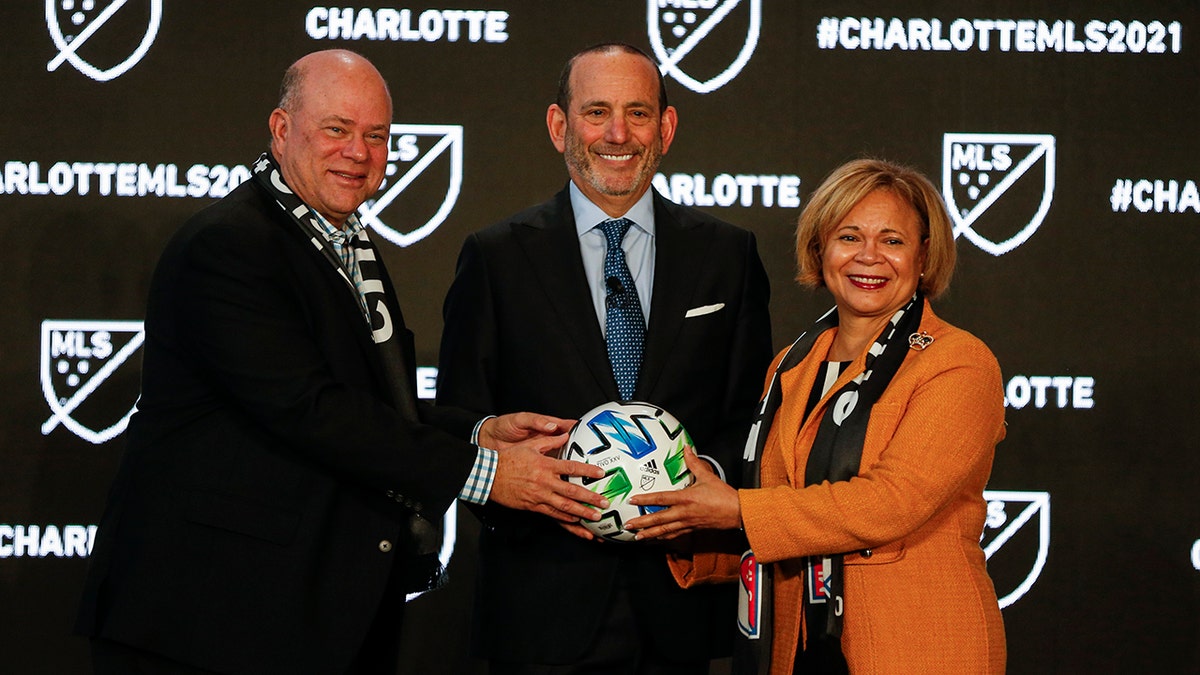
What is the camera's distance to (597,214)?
3.20 meters

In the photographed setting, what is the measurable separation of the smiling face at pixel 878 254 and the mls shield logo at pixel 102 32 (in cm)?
274

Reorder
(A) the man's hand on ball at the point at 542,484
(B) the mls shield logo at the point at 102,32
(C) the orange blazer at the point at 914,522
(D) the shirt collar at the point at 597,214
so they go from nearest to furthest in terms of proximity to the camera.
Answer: (C) the orange blazer at the point at 914,522
(A) the man's hand on ball at the point at 542,484
(D) the shirt collar at the point at 597,214
(B) the mls shield logo at the point at 102,32

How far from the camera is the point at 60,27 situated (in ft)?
14.2

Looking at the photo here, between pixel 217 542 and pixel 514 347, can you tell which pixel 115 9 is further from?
pixel 217 542

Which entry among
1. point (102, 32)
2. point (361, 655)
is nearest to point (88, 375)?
point (102, 32)

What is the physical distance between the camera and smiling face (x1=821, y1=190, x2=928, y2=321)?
2736mm

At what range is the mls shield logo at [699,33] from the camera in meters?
4.39

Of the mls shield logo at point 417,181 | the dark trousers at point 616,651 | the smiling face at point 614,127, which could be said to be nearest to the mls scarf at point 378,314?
the dark trousers at point 616,651

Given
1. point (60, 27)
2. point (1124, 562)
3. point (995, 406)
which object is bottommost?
point (1124, 562)

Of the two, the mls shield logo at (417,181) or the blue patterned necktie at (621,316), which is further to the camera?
the mls shield logo at (417,181)

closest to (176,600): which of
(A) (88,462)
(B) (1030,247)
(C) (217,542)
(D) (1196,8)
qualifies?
(C) (217,542)

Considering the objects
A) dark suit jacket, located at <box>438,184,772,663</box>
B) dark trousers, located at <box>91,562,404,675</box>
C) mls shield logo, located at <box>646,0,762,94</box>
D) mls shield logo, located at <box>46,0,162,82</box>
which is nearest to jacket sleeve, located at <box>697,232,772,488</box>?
dark suit jacket, located at <box>438,184,772,663</box>

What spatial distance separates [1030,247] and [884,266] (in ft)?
6.22

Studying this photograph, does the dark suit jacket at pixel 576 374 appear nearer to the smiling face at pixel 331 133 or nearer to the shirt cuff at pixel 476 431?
the shirt cuff at pixel 476 431
